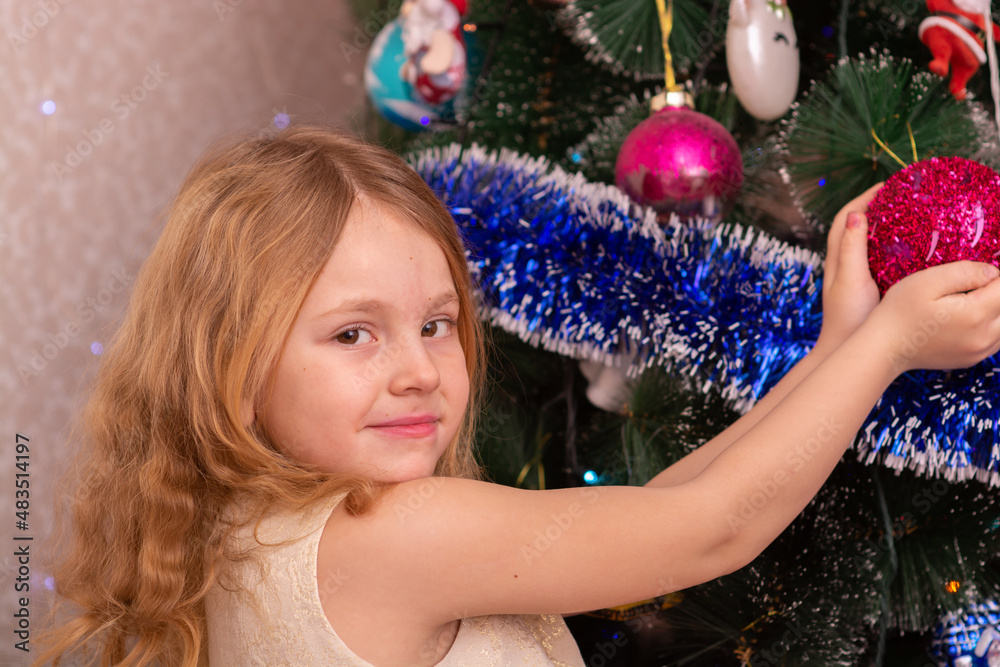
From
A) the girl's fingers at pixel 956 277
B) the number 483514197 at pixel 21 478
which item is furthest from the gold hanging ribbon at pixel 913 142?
the number 483514197 at pixel 21 478

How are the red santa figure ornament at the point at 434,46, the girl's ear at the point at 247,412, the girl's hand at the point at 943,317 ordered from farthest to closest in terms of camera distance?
the red santa figure ornament at the point at 434,46, the girl's ear at the point at 247,412, the girl's hand at the point at 943,317

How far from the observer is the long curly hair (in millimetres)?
608

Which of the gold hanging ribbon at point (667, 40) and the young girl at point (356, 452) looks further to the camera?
the gold hanging ribbon at point (667, 40)

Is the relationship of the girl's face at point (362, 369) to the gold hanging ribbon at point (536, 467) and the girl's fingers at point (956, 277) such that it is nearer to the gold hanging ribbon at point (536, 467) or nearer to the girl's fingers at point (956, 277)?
the gold hanging ribbon at point (536, 467)

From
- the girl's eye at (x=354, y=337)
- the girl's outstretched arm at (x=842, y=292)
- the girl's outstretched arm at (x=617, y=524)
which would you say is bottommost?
the girl's outstretched arm at (x=617, y=524)

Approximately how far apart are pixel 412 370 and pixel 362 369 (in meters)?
0.04

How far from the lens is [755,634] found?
0.68 metres

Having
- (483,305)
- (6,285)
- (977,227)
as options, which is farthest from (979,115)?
(6,285)

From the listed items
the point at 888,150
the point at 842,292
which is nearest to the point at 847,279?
the point at 842,292

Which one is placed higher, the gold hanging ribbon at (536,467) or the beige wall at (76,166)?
the beige wall at (76,166)

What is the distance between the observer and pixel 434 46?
32.0 inches

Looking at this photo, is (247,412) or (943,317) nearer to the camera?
(943,317)

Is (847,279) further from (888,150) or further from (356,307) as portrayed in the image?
(356,307)

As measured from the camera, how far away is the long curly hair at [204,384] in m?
0.61
